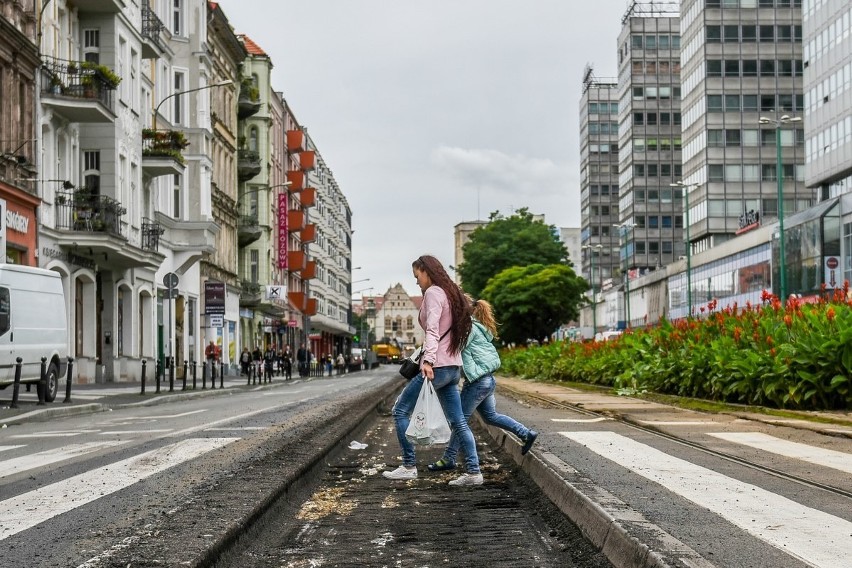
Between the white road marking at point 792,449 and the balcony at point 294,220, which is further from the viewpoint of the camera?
the balcony at point 294,220

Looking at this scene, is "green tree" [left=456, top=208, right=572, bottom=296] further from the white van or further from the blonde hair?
the blonde hair

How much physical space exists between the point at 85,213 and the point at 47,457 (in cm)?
2393

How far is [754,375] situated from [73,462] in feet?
30.6

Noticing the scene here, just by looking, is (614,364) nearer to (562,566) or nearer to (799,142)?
(562,566)

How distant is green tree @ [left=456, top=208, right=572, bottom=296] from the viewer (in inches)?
3602

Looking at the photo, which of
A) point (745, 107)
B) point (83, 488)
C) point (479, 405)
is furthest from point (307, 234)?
point (83, 488)

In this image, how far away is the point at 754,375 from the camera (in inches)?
647

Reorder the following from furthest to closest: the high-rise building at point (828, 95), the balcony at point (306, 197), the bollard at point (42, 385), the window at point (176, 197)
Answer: the balcony at point (306, 197) < the high-rise building at point (828, 95) < the window at point (176, 197) < the bollard at point (42, 385)

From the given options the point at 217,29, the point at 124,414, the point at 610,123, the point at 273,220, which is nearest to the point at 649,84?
the point at 610,123

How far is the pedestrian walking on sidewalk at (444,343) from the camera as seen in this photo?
9062mm

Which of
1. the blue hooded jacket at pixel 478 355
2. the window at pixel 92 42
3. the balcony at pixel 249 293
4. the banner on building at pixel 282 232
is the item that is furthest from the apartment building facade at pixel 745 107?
the blue hooded jacket at pixel 478 355

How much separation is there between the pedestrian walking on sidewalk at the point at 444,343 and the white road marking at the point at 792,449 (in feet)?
8.54

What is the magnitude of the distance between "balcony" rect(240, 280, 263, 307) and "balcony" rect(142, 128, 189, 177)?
25034 mm

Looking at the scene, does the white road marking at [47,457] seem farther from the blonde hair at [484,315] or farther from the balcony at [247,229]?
the balcony at [247,229]
